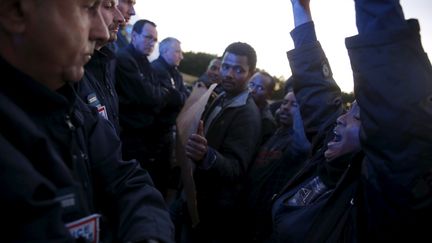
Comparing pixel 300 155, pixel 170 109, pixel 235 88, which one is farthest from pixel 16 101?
pixel 170 109

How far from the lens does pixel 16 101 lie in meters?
0.94

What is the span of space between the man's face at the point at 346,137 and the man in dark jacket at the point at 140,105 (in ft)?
7.54

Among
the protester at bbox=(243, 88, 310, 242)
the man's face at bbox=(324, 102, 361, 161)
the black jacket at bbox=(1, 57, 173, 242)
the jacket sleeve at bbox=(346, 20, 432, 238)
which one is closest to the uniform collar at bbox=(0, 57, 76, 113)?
the black jacket at bbox=(1, 57, 173, 242)

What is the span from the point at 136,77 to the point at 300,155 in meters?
1.85

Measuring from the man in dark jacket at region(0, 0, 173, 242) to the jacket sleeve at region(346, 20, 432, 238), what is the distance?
0.74m

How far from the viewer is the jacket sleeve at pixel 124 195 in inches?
45.6

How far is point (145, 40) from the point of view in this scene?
4.42 m

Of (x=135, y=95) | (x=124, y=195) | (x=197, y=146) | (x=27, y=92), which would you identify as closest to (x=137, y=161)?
(x=124, y=195)

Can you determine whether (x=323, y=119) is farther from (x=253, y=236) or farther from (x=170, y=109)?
(x=170, y=109)

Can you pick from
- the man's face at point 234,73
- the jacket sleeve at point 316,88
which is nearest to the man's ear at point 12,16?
the jacket sleeve at point 316,88

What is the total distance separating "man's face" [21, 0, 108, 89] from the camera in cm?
93

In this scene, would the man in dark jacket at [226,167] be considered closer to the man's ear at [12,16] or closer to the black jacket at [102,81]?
the black jacket at [102,81]

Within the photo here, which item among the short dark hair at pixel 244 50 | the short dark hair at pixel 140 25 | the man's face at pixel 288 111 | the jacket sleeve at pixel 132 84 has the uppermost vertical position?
the short dark hair at pixel 140 25

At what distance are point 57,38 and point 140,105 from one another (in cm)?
284
